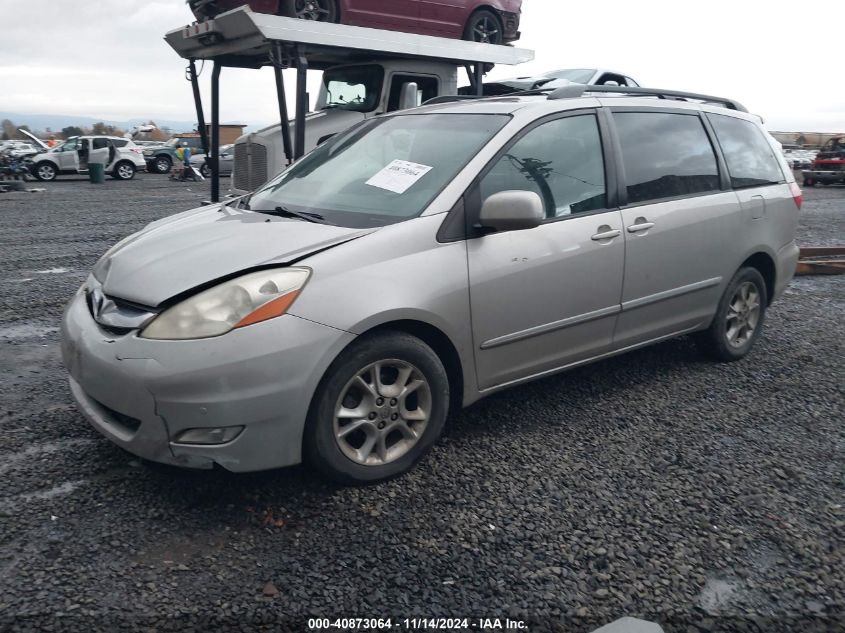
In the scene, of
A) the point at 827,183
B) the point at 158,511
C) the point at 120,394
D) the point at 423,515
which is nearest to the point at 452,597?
the point at 423,515

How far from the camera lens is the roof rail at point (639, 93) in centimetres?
406

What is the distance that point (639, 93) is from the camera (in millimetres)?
4434

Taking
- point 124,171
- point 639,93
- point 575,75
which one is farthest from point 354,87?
point 124,171

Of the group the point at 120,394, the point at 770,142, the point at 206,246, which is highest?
the point at 770,142

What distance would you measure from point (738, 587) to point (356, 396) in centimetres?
156

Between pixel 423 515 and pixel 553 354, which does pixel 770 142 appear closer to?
pixel 553 354

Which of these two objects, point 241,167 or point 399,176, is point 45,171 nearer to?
point 241,167

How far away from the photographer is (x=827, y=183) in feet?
81.0

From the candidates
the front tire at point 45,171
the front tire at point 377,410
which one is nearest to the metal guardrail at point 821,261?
the front tire at point 377,410

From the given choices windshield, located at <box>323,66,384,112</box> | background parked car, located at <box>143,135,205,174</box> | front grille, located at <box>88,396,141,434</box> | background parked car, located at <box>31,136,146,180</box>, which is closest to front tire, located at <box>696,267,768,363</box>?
front grille, located at <box>88,396,141,434</box>

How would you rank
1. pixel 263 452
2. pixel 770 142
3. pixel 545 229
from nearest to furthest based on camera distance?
pixel 263 452 → pixel 545 229 → pixel 770 142

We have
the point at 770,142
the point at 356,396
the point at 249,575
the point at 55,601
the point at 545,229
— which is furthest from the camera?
the point at 770,142

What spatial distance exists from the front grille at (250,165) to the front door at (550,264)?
217 inches

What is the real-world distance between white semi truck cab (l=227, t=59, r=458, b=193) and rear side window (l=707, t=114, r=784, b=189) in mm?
4061
